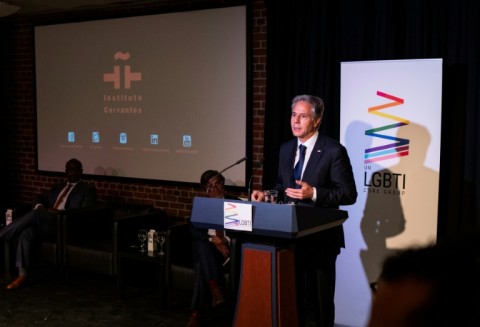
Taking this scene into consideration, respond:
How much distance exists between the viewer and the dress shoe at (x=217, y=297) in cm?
418

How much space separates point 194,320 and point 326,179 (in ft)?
5.38

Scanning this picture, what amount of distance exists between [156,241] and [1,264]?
1.99 meters

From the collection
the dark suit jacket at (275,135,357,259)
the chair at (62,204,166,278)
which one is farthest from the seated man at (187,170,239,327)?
the dark suit jacket at (275,135,357,259)

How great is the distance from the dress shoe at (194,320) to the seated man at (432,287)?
378 centimetres

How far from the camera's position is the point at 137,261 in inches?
200

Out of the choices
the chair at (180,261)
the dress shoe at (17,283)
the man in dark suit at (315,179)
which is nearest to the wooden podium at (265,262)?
the man in dark suit at (315,179)

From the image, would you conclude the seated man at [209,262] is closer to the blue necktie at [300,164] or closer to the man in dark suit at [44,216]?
the blue necktie at [300,164]

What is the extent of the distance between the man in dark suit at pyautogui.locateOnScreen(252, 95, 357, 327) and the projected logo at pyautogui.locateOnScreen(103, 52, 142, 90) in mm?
2988

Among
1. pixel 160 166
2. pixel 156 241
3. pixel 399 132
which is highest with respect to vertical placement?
pixel 399 132

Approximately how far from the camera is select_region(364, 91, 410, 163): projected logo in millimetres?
3789

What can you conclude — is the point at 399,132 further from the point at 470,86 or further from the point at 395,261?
the point at 395,261

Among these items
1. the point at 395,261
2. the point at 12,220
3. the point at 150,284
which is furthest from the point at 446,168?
the point at 12,220

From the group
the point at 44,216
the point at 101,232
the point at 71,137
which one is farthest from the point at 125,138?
the point at 44,216

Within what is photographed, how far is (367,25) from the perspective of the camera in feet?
14.1
